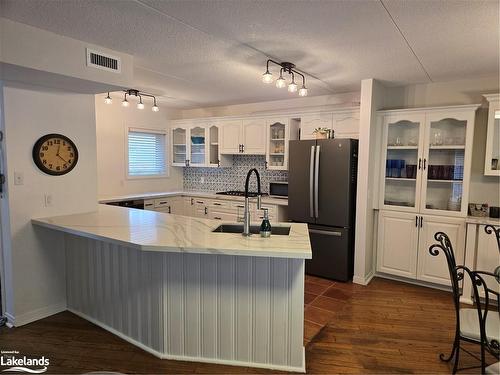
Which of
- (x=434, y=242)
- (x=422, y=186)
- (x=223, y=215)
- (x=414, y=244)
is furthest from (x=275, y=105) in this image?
(x=434, y=242)

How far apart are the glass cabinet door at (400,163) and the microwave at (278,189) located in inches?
59.3

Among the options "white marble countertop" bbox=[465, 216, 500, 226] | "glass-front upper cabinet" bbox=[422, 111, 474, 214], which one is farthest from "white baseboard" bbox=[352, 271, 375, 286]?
"white marble countertop" bbox=[465, 216, 500, 226]

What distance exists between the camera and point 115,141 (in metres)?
5.09

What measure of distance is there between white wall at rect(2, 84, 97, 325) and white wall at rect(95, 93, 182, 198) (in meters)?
1.67

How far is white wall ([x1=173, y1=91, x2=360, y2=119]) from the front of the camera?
4535 millimetres

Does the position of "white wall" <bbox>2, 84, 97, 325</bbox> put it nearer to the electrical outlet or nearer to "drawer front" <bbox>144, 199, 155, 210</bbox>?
the electrical outlet

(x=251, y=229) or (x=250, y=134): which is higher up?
(x=250, y=134)

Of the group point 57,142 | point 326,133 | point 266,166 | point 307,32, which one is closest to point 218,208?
point 266,166

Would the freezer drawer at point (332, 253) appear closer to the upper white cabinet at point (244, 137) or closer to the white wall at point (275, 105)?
the upper white cabinet at point (244, 137)

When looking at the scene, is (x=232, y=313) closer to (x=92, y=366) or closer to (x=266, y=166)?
(x=92, y=366)

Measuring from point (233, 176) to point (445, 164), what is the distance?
3.28 m

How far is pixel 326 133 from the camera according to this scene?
416cm

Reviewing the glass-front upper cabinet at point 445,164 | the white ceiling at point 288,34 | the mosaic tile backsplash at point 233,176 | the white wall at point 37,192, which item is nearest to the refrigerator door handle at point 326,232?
the glass-front upper cabinet at point 445,164

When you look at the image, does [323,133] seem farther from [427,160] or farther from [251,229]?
[251,229]
